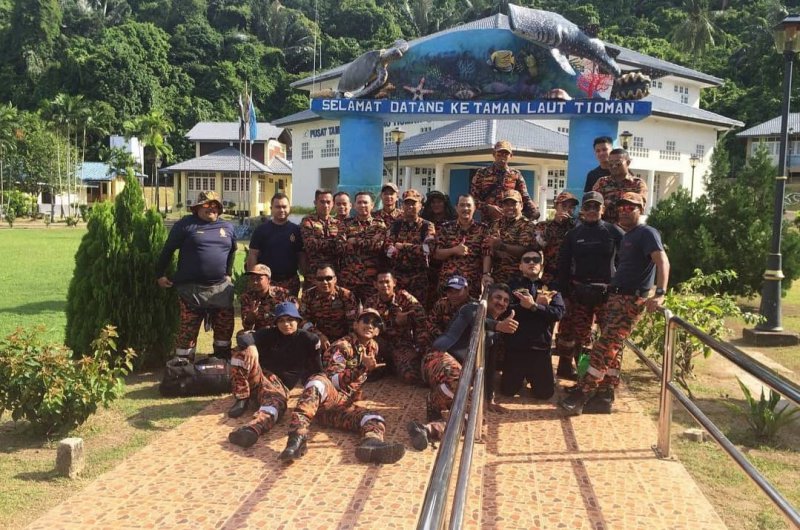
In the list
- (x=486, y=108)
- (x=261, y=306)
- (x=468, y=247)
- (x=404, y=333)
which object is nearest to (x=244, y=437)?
(x=261, y=306)

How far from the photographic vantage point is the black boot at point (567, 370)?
6047mm

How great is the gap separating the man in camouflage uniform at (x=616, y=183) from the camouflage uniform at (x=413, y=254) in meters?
1.59

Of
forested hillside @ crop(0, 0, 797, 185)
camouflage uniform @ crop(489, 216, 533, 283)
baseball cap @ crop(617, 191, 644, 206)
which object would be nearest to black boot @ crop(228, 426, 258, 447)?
camouflage uniform @ crop(489, 216, 533, 283)

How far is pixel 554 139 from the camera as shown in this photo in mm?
24328

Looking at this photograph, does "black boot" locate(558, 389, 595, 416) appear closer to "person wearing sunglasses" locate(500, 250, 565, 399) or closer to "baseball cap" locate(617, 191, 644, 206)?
"person wearing sunglasses" locate(500, 250, 565, 399)

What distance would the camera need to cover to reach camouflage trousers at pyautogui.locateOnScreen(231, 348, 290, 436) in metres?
4.66

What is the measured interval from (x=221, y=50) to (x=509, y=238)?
6874 centimetres

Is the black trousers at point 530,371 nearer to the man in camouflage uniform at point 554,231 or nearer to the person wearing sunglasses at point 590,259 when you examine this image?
the person wearing sunglasses at point 590,259

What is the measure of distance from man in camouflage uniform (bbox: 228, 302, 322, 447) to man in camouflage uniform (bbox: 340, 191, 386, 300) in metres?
1.08

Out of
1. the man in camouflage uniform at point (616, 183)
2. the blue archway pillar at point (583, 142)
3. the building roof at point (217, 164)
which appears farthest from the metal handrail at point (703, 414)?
the building roof at point (217, 164)

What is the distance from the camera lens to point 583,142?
1022 centimetres

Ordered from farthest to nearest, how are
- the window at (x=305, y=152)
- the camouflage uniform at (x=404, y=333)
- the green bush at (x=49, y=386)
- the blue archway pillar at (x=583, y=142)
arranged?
the window at (x=305, y=152) → the blue archway pillar at (x=583, y=142) → the camouflage uniform at (x=404, y=333) → the green bush at (x=49, y=386)

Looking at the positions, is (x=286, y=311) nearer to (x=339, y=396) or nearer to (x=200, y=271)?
(x=339, y=396)

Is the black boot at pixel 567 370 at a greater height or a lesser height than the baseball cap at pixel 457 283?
lesser
